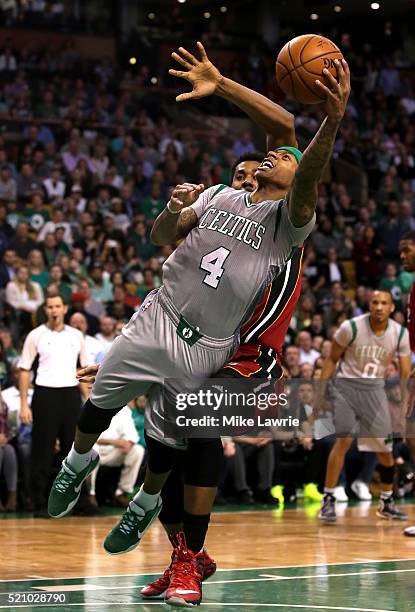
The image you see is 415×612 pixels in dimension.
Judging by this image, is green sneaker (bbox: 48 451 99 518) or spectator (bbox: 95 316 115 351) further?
spectator (bbox: 95 316 115 351)

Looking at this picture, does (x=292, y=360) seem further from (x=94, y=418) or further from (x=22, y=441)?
(x=94, y=418)

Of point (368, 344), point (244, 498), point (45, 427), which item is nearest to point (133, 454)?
point (45, 427)

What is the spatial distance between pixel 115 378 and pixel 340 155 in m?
20.0

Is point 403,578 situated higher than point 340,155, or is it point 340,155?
point 340,155

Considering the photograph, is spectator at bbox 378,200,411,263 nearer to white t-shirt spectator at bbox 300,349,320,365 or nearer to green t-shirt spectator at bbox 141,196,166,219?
green t-shirt spectator at bbox 141,196,166,219

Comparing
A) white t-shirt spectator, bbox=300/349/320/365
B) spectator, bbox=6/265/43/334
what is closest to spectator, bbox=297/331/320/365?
white t-shirt spectator, bbox=300/349/320/365

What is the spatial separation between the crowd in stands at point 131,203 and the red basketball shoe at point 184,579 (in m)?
6.14

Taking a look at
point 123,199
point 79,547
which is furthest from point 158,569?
point 123,199

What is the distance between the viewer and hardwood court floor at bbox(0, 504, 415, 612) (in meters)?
6.30

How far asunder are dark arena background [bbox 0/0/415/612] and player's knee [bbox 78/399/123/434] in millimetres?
24

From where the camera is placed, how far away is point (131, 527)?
21.3 ft

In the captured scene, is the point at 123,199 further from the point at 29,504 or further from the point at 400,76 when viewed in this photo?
the point at 400,76

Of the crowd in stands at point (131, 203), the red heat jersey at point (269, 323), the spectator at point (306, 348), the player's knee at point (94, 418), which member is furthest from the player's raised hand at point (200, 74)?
the spectator at point (306, 348)

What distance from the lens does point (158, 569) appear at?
7812mm
